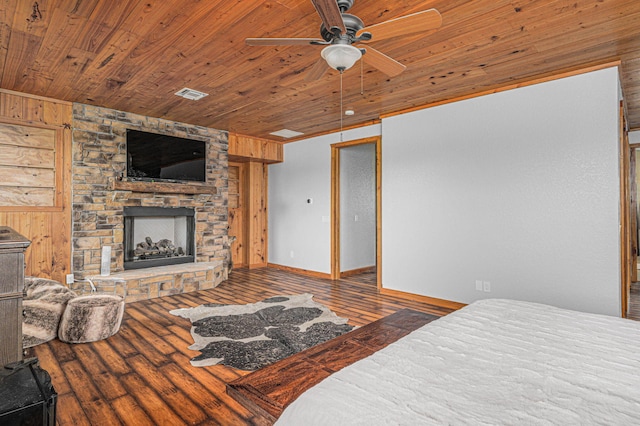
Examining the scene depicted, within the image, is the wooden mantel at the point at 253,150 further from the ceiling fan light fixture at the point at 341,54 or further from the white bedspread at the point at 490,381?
the white bedspread at the point at 490,381

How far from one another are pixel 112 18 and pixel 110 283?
3146 mm

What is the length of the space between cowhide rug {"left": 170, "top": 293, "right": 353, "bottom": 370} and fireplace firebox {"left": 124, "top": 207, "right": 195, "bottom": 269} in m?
1.45

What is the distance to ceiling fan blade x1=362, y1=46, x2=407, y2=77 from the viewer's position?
2.28 m

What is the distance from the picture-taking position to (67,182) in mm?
4281

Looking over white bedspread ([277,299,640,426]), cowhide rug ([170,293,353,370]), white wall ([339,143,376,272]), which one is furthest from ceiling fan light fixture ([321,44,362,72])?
white wall ([339,143,376,272])

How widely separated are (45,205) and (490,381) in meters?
4.92

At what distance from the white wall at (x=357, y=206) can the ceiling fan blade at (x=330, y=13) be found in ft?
13.9

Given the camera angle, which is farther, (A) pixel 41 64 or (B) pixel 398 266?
(B) pixel 398 266

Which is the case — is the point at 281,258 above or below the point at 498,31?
below

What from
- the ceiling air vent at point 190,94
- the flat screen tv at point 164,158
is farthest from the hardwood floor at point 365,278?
the ceiling air vent at point 190,94

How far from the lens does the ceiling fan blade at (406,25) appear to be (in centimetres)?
185

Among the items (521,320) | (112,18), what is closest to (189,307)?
(112,18)

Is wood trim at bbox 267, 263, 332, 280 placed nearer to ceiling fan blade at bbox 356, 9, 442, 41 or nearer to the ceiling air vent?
the ceiling air vent

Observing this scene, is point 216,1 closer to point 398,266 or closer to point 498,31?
point 498,31
